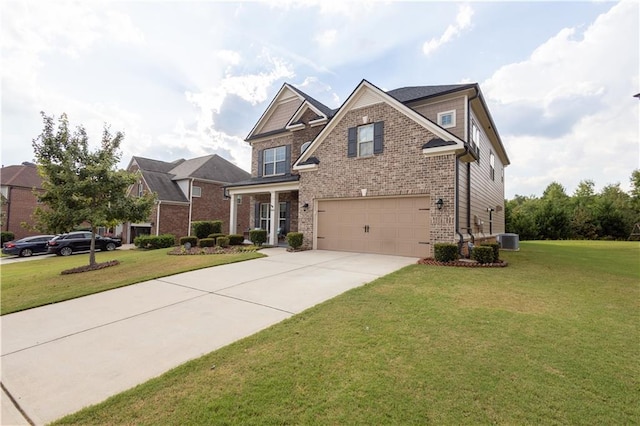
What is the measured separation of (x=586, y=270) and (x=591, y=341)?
6.86m

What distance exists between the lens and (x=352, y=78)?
57.6 feet

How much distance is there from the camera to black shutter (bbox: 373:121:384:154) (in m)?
11.6

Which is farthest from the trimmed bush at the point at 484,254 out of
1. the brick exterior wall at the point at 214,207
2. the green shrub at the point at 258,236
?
the brick exterior wall at the point at 214,207

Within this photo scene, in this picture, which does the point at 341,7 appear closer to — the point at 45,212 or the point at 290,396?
the point at 290,396

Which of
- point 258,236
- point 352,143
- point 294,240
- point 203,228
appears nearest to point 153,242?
point 203,228

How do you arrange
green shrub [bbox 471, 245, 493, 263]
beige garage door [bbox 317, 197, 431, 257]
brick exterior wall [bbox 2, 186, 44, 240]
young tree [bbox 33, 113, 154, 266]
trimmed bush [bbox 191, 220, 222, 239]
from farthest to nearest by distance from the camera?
brick exterior wall [bbox 2, 186, 44, 240] < trimmed bush [bbox 191, 220, 222, 239] < beige garage door [bbox 317, 197, 431, 257] < young tree [bbox 33, 113, 154, 266] < green shrub [bbox 471, 245, 493, 263]

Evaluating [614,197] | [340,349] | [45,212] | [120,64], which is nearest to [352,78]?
[120,64]

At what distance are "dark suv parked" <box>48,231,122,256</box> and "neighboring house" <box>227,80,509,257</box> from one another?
13.9m

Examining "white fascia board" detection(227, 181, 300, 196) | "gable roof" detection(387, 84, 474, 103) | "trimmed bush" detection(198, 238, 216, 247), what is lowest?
"trimmed bush" detection(198, 238, 216, 247)

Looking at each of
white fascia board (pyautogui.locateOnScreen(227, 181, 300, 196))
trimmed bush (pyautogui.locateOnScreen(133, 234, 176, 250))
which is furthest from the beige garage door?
trimmed bush (pyautogui.locateOnScreen(133, 234, 176, 250))

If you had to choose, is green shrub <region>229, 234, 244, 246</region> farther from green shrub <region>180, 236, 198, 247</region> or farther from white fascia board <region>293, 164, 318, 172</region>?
white fascia board <region>293, 164, 318, 172</region>

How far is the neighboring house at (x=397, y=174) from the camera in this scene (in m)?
10.3

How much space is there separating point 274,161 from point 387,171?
8.81 m

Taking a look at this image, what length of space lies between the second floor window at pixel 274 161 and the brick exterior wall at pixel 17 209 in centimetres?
2562
